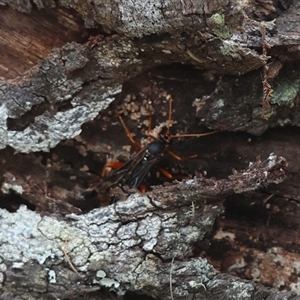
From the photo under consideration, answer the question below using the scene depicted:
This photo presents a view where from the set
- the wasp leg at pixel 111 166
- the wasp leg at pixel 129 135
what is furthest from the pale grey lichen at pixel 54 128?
the wasp leg at pixel 111 166

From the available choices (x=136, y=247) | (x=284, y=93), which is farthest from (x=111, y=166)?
(x=284, y=93)

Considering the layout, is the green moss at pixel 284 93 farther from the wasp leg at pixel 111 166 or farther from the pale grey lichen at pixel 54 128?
the wasp leg at pixel 111 166

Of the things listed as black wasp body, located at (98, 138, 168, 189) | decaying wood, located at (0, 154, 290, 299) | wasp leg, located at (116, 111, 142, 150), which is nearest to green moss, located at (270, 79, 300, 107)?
decaying wood, located at (0, 154, 290, 299)

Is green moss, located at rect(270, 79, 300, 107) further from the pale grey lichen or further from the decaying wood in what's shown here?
the pale grey lichen

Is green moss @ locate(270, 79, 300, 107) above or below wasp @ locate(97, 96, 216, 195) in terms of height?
above

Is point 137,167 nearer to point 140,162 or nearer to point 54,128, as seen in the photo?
point 140,162

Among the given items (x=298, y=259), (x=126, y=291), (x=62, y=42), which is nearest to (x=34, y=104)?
(x=62, y=42)
